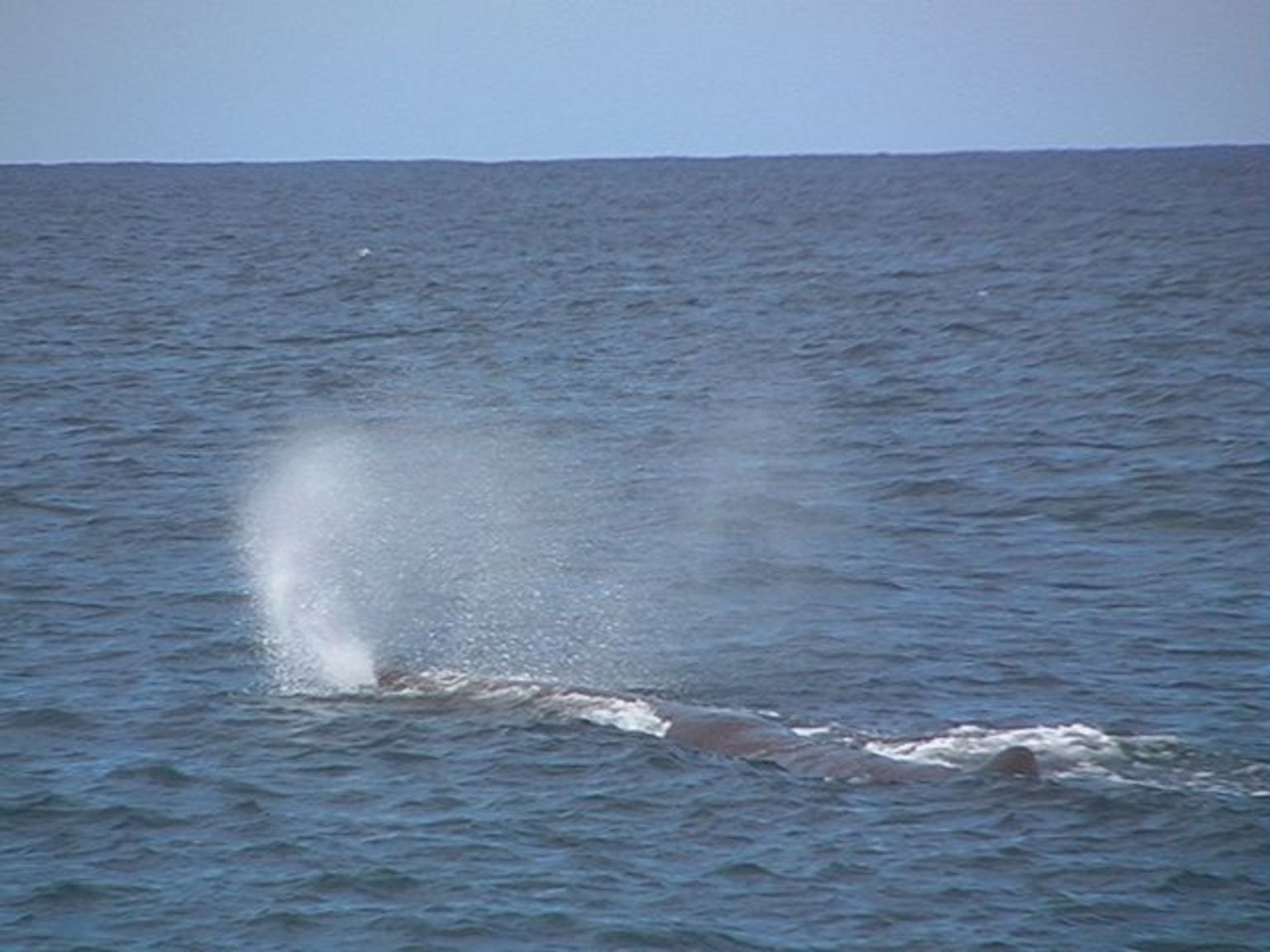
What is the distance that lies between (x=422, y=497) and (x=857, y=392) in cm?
1640

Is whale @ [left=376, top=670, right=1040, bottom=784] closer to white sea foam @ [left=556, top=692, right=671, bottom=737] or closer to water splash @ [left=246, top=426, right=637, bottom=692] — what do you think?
white sea foam @ [left=556, top=692, right=671, bottom=737]

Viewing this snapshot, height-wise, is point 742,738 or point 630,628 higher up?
point 742,738

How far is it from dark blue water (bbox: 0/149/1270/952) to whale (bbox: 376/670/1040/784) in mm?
226

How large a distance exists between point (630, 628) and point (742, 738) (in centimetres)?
684

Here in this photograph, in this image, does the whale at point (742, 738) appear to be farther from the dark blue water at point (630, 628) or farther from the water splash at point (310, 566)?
the water splash at point (310, 566)

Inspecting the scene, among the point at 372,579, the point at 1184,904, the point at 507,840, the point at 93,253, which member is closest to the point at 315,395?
the point at 372,579

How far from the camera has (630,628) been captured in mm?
30250

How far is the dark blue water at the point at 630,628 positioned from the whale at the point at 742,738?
0.23m

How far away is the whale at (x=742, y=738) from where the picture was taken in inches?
871

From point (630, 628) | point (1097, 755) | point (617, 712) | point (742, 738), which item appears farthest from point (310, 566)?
point (1097, 755)

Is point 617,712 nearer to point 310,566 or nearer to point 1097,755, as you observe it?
point 1097,755

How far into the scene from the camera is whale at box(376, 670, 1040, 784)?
22125mm

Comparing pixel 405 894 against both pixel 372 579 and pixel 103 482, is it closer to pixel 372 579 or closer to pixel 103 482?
pixel 372 579

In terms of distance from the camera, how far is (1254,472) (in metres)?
38.9
